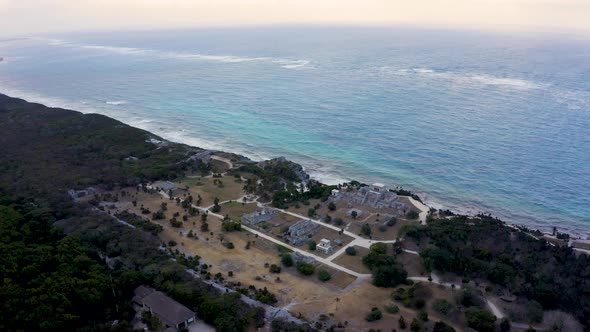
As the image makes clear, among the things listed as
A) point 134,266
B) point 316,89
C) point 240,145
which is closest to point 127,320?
point 134,266

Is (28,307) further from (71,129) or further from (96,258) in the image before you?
(71,129)

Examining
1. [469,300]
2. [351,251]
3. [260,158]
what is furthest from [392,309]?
[260,158]

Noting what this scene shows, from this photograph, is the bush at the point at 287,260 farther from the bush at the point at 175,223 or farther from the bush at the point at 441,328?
the bush at the point at 441,328

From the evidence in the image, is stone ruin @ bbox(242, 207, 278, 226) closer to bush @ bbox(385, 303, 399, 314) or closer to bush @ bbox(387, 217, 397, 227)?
bush @ bbox(387, 217, 397, 227)

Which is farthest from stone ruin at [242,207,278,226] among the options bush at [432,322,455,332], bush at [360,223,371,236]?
bush at [432,322,455,332]

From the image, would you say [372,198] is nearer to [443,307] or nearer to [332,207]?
[332,207]
